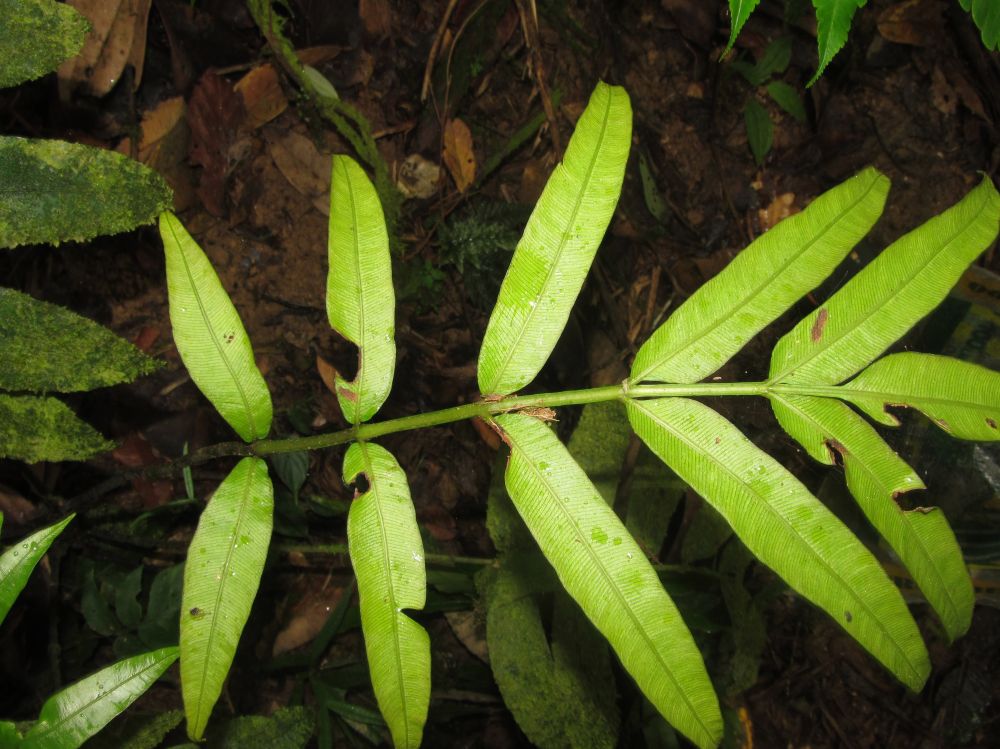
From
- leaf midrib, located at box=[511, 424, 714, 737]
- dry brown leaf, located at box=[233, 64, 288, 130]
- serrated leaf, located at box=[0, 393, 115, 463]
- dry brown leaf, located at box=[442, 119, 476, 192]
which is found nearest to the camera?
leaf midrib, located at box=[511, 424, 714, 737]

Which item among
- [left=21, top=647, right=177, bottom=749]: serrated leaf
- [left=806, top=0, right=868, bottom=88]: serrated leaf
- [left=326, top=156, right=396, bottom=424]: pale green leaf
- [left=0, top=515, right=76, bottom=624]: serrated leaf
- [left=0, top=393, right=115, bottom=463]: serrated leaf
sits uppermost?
[left=806, top=0, right=868, bottom=88]: serrated leaf

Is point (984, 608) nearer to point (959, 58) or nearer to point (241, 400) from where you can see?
point (959, 58)

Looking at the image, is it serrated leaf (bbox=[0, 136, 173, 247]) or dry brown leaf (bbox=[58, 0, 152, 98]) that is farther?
dry brown leaf (bbox=[58, 0, 152, 98])

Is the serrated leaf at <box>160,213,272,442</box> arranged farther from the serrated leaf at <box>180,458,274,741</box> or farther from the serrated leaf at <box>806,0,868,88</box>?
the serrated leaf at <box>806,0,868,88</box>

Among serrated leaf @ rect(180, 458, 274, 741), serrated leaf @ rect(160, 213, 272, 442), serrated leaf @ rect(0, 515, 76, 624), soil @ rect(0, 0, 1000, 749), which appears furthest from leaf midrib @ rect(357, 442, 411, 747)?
soil @ rect(0, 0, 1000, 749)

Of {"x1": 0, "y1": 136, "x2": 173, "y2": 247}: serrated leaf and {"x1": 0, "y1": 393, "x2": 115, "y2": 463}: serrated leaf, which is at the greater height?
{"x1": 0, "y1": 136, "x2": 173, "y2": 247}: serrated leaf

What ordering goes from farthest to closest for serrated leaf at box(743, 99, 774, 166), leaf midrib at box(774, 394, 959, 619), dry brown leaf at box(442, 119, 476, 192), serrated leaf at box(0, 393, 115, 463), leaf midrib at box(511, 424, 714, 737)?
serrated leaf at box(743, 99, 774, 166)
dry brown leaf at box(442, 119, 476, 192)
serrated leaf at box(0, 393, 115, 463)
leaf midrib at box(774, 394, 959, 619)
leaf midrib at box(511, 424, 714, 737)

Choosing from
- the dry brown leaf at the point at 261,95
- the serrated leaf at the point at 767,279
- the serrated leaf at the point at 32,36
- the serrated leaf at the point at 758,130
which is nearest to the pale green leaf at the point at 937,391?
the serrated leaf at the point at 767,279

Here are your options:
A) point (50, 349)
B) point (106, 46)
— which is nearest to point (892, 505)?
point (50, 349)

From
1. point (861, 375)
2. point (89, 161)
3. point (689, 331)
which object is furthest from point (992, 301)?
point (89, 161)
